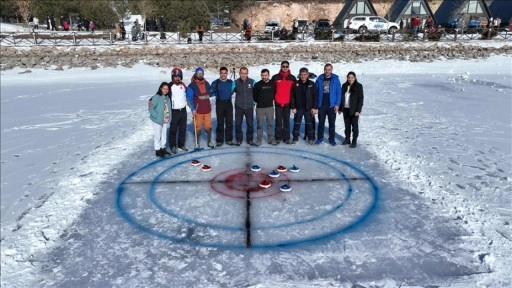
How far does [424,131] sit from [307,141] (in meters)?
3.12

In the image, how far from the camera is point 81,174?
7703 millimetres

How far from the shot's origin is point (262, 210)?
6.14m

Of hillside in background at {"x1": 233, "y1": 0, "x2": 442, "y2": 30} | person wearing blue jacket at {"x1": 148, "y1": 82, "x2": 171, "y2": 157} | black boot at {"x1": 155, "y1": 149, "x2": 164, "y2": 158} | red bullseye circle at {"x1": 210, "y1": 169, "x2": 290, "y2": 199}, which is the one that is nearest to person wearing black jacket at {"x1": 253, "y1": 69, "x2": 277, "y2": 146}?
red bullseye circle at {"x1": 210, "y1": 169, "x2": 290, "y2": 199}

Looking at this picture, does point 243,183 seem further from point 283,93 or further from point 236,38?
point 236,38

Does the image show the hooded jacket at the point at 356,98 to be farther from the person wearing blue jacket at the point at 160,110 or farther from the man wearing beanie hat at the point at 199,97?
the person wearing blue jacket at the point at 160,110

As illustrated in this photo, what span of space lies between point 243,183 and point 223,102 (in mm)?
2143

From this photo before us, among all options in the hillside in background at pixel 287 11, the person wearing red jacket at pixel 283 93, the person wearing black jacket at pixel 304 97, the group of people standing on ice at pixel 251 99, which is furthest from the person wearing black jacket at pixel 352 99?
the hillside in background at pixel 287 11

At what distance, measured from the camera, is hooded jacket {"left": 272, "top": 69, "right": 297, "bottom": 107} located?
8.55m

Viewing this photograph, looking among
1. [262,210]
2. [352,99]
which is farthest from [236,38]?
[262,210]

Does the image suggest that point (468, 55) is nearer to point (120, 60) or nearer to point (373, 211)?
point (120, 60)

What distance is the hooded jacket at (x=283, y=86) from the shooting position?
28.0 feet

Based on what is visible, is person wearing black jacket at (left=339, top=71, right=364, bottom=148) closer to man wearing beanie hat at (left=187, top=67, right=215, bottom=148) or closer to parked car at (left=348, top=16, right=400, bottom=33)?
man wearing beanie hat at (left=187, top=67, right=215, bottom=148)

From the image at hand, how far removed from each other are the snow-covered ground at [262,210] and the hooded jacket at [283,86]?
100 cm

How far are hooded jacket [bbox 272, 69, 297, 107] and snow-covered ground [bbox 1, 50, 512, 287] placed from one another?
998 millimetres
